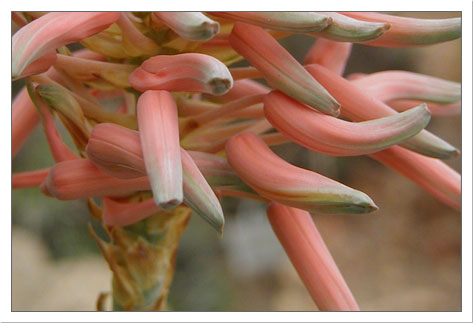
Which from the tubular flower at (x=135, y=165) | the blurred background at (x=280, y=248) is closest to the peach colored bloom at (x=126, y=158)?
the tubular flower at (x=135, y=165)

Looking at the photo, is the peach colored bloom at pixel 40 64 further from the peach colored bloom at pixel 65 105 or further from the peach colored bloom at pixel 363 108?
the peach colored bloom at pixel 363 108

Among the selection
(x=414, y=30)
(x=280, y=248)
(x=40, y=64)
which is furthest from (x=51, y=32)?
(x=280, y=248)

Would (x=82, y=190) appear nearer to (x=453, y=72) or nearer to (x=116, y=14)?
(x=116, y=14)

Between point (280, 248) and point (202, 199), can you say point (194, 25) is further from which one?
point (280, 248)

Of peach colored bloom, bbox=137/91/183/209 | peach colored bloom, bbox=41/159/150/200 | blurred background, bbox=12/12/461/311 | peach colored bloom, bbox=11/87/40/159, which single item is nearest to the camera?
peach colored bloom, bbox=137/91/183/209

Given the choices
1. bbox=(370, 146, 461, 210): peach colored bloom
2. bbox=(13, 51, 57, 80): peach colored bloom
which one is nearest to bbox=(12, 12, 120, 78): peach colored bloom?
bbox=(13, 51, 57, 80): peach colored bloom

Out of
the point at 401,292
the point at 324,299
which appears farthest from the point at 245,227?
the point at 324,299

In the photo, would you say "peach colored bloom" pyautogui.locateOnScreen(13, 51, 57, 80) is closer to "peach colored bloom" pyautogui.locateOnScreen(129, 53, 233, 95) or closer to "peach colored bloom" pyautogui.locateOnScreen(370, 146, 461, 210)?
"peach colored bloom" pyautogui.locateOnScreen(129, 53, 233, 95)
